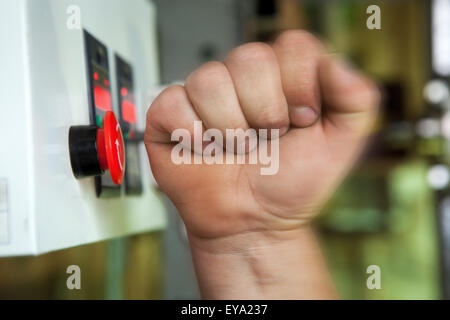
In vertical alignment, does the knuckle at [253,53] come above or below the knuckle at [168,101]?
above

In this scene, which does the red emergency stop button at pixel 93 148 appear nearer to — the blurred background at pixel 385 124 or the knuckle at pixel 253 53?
A: the knuckle at pixel 253 53

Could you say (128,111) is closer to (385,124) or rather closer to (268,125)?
(268,125)

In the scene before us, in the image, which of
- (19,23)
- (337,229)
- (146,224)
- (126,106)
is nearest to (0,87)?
(19,23)

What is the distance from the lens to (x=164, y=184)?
1.19 feet

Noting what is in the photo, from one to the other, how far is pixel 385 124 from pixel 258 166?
70.8 inches

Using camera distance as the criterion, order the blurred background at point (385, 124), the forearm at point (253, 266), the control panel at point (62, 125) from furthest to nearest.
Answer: the blurred background at point (385, 124) < the forearm at point (253, 266) < the control panel at point (62, 125)

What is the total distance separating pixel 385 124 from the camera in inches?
80.0

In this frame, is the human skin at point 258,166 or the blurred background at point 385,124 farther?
the blurred background at point 385,124

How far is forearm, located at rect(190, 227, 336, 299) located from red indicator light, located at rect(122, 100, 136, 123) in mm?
113

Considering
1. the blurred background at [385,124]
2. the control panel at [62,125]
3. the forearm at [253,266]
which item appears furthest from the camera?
the blurred background at [385,124]

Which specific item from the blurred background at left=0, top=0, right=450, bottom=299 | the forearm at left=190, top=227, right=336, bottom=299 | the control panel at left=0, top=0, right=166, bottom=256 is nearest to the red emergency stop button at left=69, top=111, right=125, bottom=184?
the control panel at left=0, top=0, right=166, bottom=256

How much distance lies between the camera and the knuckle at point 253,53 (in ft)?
1.06

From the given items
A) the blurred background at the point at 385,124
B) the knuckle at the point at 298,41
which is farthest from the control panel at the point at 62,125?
the blurred background at the point at 385,124
